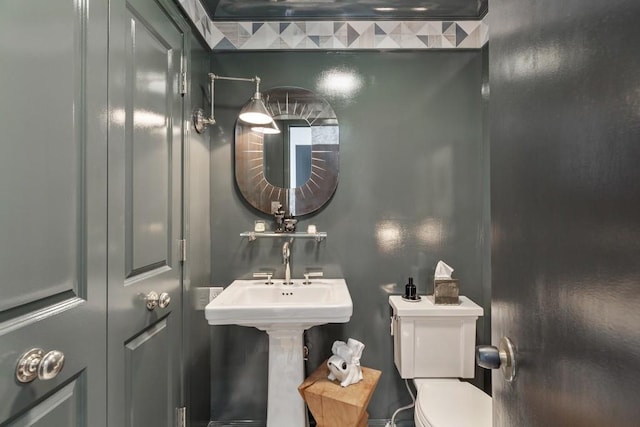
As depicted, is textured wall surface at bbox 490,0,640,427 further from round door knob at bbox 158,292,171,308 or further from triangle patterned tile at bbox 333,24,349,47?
triangle patterned tile at bbox 333,24,349,47

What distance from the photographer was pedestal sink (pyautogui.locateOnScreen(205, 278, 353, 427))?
131 cm

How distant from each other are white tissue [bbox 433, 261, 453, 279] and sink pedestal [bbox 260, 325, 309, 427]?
2.49ft

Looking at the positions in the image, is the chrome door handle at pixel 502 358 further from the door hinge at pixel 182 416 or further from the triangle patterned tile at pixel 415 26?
the triangle patterned tile at pixel 415 26

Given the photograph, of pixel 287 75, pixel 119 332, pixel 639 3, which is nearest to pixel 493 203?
pixel 639 3

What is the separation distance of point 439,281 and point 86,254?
1489 mm

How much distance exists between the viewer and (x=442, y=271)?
1657 mm

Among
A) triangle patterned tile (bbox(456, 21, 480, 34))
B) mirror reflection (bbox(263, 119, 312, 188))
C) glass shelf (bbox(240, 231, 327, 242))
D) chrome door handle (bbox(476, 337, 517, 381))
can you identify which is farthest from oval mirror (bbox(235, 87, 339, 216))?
chrome door handle (bbox(476, 337, 517, 381))

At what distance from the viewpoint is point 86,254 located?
83 cm

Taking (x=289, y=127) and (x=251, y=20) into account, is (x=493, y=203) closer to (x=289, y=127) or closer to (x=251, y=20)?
(x=289, y=127)

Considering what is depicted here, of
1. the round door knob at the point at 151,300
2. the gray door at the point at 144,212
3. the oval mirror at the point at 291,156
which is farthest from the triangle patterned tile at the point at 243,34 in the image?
the round door knob at the point at 151,300

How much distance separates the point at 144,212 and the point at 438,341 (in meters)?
1.45

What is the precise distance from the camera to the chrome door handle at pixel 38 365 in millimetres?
649

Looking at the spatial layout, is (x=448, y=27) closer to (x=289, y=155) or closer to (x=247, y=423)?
(x=289, y=155)

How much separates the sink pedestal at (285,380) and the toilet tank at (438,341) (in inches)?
20.8
